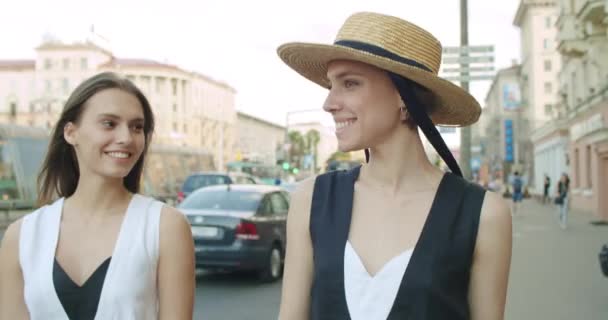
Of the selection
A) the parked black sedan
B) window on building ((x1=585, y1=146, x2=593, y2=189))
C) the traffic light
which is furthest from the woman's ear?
the traffic light

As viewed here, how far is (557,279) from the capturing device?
11352 mm

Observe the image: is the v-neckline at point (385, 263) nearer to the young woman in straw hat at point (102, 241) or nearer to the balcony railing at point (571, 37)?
the young woman in straw hat at point (102, 241)

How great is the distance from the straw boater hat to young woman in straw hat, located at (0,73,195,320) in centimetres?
72

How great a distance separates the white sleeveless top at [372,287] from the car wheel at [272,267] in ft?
29.7

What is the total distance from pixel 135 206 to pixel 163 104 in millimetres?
116690

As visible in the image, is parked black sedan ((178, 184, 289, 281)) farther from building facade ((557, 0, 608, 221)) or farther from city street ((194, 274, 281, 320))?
building facade ((557, 0, 608, 221))

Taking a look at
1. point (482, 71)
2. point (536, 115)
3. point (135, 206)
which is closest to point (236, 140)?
point (536, 115)

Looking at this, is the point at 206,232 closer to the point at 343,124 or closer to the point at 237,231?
the point at 237,231

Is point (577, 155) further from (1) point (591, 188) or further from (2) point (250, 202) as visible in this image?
(2) point (250, 202)

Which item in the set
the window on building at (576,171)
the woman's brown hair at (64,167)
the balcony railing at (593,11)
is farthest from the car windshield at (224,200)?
the window on building at (576,171)

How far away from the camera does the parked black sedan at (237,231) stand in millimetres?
10742

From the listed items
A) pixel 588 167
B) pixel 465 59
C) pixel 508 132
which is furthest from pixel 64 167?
pixel 508 132

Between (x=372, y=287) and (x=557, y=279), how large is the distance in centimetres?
1013

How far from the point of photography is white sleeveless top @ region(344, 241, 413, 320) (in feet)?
6.97
